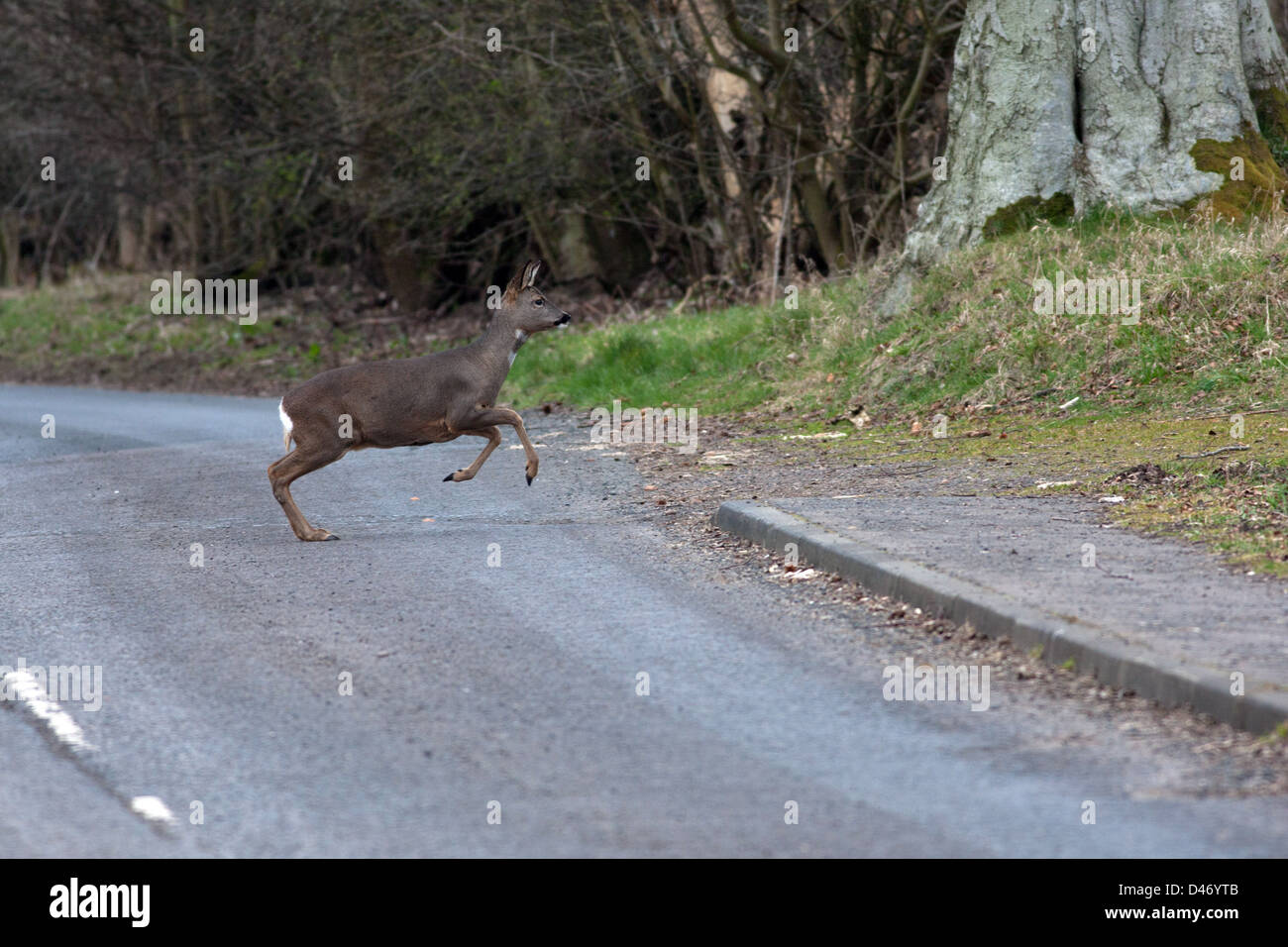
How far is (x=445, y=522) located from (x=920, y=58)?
12.9m

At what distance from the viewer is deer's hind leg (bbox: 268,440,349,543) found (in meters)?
9.84

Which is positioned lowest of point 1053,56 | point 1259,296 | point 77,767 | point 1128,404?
point 77,767

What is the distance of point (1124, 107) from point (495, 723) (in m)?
11.7

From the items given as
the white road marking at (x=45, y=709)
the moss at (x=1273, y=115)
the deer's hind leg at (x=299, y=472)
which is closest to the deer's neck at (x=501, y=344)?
the deer's hind leg at (x=299, y=472)

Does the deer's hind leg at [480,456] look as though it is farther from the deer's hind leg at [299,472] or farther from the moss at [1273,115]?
the moss at [1273,115]

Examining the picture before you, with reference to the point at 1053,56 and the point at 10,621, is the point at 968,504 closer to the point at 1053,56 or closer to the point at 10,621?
the point at 10,621

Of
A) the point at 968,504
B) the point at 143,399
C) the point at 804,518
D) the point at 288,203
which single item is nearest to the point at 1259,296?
the point at 968,504

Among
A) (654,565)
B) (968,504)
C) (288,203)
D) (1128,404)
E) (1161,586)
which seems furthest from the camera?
(288,203)

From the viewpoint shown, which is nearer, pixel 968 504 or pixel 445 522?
pixel 968 504

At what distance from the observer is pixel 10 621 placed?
7844 mm

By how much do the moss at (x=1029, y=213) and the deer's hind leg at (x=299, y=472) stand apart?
26.5ft

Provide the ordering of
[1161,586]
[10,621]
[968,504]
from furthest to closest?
[968,504], [10,621], [1161,586]

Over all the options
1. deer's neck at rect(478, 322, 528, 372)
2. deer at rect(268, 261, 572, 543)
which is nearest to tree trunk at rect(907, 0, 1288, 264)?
deer's neck at rect(478, 322, 528, 372)

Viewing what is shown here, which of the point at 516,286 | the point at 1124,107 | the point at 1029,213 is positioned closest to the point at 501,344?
the point at 516,286
